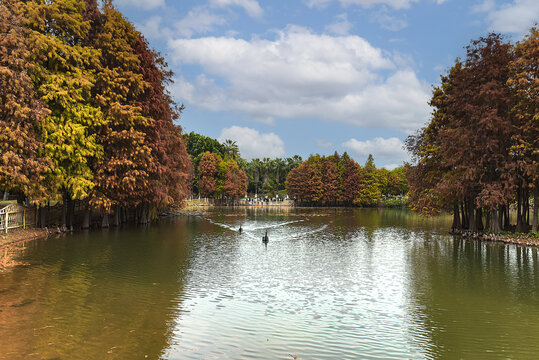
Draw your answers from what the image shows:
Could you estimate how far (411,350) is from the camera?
8945 mm

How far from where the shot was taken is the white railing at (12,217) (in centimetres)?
2574

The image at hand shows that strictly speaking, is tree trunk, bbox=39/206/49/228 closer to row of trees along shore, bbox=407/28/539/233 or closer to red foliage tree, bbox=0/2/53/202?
red foliage tree, bbox=0/2/53/202

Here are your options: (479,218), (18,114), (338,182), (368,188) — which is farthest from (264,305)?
(368,188)

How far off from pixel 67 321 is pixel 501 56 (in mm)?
33283

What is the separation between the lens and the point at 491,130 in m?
29.4

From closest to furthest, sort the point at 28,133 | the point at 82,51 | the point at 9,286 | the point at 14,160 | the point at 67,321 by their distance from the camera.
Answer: the point at 67,321 < the point at 9,286 < the point at 14,160 < the point at 28,133 < the point at 82,51

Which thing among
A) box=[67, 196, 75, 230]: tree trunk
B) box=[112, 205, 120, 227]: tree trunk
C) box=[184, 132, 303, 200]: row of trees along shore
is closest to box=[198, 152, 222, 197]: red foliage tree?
box=[184, 132, 303, 200]: row of trees along shore

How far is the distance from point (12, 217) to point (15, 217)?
0.45m

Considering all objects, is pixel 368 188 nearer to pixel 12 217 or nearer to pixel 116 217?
pixel 116 217

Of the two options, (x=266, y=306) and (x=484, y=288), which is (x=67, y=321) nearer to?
(x=266, y=306)

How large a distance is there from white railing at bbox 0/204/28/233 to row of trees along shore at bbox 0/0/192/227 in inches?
55.8

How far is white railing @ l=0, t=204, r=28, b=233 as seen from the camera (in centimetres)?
2574

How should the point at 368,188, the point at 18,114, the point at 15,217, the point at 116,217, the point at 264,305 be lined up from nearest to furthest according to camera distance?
the point at 264,305 < the point at 18,114 < the point at 15,217 < the point at 116,217 < the point at 368,188

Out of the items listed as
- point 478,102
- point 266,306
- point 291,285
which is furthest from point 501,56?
point 266,306
